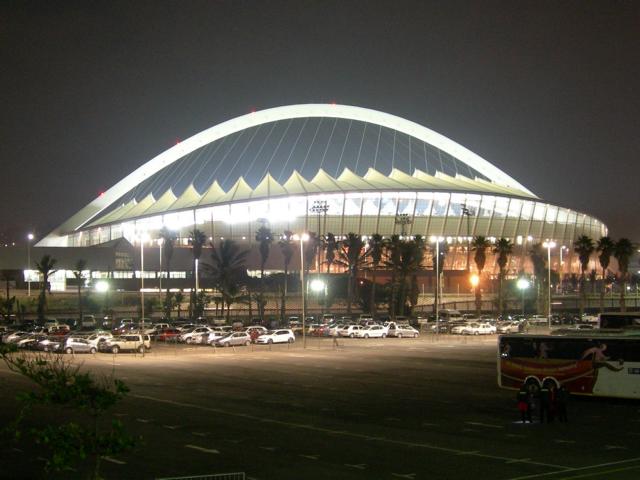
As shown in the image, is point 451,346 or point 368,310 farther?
point 368,310

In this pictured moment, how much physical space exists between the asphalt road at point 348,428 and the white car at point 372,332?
24.0 metres

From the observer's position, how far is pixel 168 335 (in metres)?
59.3

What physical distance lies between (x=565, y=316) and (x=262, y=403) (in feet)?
206

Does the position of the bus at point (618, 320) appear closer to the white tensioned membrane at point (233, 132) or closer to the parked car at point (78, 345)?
the parked car at point (78, 345)

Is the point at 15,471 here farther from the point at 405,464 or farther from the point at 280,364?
the point at 280,364

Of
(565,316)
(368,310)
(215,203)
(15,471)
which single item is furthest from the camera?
(215,203)

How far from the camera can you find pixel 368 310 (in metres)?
91.6

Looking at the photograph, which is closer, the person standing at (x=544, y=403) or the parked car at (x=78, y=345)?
the person standing at (x=544, y=403)

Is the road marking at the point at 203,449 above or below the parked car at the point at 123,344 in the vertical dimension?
below

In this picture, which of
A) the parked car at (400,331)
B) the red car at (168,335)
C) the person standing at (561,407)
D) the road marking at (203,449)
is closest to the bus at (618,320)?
the person standing at (561,407)

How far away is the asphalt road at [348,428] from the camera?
1686 centimetres

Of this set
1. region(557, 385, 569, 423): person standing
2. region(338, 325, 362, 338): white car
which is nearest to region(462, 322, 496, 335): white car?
region(338, 325, 362, 338): white car

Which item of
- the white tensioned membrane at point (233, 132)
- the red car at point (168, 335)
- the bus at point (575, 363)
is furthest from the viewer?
the white tensioned membrane at point (233, 132)

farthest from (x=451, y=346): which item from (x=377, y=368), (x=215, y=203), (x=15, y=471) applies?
(x=215, y=203)
